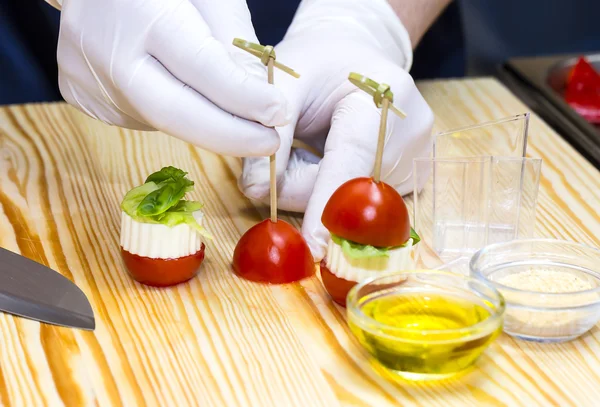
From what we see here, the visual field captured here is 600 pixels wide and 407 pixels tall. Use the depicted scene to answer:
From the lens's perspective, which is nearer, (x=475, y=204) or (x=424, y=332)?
(x=424, y=332)

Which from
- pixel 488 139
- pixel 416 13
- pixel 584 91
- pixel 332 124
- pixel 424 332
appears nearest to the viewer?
pixel 424 332

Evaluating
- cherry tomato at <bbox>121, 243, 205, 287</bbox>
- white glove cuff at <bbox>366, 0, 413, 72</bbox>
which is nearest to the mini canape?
cherry tomato at <bbox>121, 243, 205, 287</bbox>

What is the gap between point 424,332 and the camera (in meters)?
→ 0.93

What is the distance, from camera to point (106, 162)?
157 cm

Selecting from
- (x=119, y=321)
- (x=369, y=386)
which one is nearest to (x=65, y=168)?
(x=119, y=321)

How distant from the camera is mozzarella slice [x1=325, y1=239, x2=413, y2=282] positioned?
1.10 metres

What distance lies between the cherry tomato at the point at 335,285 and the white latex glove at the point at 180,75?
0.19 meters

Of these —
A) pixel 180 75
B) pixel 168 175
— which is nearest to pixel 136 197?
pixel 168 175

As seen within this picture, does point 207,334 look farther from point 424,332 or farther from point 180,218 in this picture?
point 424,332

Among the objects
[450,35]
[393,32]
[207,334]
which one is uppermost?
[393,32]

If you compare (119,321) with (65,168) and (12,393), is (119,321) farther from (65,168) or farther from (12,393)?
(65,168)

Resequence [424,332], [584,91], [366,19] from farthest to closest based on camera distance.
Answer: [584,91]
[366,19]
[424,332]

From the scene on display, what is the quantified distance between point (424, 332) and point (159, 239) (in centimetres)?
39

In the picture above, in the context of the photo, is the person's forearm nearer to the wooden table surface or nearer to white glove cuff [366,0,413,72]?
white glove cuff [366,0,413,72]
